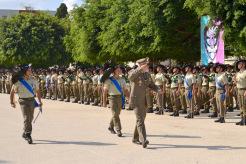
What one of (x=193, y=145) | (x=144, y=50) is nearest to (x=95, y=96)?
(x=144, y=50)

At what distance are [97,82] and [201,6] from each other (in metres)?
9.58

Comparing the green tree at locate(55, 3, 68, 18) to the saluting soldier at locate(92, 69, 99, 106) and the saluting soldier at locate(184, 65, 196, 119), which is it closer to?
the saluting soldier at locate(92, 69, 99, 106)

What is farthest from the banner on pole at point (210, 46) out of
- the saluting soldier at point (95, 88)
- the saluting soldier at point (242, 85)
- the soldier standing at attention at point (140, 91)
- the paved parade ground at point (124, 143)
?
the soldier standing at attention at point (140, 91)

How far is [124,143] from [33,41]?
121 ft

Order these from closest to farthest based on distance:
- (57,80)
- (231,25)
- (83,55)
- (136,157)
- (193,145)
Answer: (136,157) → (193,145) → (231,25) → (57,80) → (83,55)

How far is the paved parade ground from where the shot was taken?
33.1 feet

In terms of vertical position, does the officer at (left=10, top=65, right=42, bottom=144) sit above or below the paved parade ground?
above

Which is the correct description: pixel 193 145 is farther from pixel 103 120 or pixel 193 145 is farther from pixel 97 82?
pixel 97 82

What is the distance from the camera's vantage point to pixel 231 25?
1616 cm

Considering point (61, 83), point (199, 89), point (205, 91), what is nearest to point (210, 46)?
point (205, 91)

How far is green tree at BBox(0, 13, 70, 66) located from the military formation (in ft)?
60.3

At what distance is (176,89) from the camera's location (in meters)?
19.5

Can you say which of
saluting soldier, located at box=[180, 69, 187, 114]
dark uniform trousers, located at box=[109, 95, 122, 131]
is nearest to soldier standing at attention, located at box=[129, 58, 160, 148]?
dark uniform trousers, located at box=[109, 95, 122, 131]

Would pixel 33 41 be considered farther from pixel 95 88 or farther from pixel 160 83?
pixel 160 83
